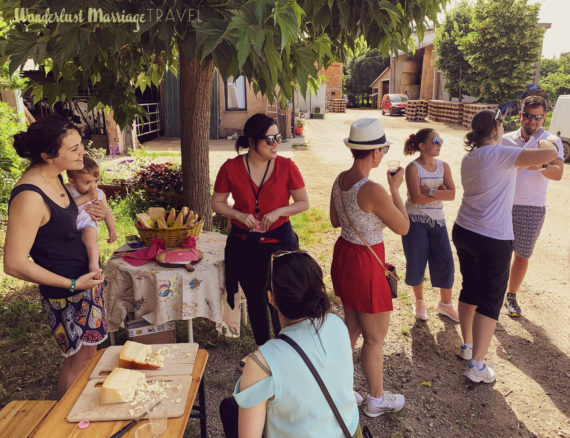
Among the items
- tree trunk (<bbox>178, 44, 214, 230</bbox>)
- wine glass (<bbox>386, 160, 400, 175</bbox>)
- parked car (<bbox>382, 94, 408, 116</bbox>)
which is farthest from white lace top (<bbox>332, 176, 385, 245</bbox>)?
parked car (<bbox>382, 94, 408, 116</bbox>)

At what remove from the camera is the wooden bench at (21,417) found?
2164mm

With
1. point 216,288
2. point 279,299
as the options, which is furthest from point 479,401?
point 279,299

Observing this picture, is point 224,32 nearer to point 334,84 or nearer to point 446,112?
point 446,112

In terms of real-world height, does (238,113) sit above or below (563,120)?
above

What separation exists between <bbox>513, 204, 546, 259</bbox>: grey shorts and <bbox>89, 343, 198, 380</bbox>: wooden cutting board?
142 inches

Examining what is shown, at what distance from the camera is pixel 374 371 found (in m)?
3.18

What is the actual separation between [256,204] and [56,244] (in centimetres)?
142

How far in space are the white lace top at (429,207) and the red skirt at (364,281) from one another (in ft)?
4.38

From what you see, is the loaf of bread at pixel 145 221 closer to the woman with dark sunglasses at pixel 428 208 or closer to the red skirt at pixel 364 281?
the red skirt at pixel 364 281

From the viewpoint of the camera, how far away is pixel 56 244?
2531 mm

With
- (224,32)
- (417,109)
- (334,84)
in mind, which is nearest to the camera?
(224,32)

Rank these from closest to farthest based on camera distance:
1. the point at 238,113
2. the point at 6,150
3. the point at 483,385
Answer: the point at 483,385, the point at 6,150, the point at 238,113

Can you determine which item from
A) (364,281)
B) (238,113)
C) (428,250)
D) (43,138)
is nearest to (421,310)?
(428,250)

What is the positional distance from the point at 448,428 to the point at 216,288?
207 centimetres
